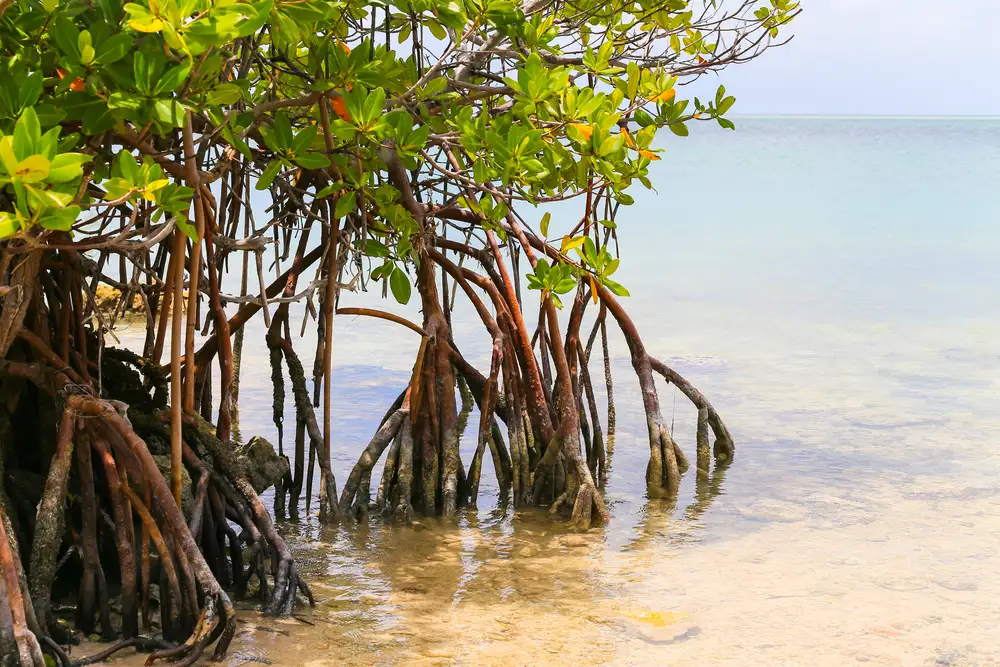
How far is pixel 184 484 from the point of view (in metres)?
3.58

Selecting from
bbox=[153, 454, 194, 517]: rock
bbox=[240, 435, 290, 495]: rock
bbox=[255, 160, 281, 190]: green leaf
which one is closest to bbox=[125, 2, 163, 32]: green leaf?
bbox=[255, 160, 281, 190]: green leaf

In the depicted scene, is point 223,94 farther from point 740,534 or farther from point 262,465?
point 740,534

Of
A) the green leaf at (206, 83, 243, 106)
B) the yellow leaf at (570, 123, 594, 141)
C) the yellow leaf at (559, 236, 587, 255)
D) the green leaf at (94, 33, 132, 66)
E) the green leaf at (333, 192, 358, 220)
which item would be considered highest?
the green leaf at (94, 33, 132, 66)

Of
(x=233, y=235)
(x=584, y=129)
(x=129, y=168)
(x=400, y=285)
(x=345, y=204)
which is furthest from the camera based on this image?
(x=233, y=235)

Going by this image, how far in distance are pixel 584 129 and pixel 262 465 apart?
5.74 feet

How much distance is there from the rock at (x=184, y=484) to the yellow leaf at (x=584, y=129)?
1.49 metres

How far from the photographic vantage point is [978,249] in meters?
16.9

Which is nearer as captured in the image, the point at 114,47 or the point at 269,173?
the point at 114,47

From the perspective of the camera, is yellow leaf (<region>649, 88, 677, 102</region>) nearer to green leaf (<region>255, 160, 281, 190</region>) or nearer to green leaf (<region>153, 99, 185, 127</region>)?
green leaf (<region>255, 160, 281, 190</region>)

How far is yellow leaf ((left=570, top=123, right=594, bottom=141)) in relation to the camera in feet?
10.4

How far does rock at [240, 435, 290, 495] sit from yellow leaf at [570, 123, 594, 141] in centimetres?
166

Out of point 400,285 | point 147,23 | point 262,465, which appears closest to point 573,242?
point 400,285

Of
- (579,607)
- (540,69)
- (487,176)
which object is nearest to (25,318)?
(487,176)

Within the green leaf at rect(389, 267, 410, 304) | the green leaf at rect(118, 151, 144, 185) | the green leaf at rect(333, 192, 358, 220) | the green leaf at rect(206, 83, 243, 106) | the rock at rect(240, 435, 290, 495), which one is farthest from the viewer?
the rock at rect(240, 435, 290, 495)
